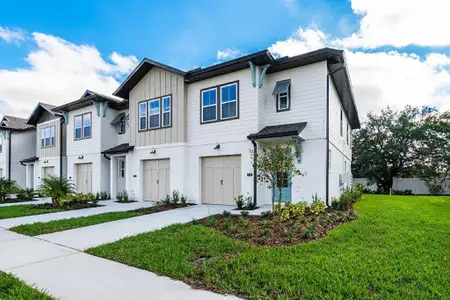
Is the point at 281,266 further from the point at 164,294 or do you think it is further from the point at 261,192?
the point at 261,192

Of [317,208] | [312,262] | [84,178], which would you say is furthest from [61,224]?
[84,178]

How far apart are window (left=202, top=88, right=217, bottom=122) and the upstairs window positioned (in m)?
2.74

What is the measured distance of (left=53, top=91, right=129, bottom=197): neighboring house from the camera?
16578mm

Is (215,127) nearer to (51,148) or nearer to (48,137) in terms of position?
(51,148)

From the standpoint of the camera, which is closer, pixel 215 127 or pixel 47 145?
pixel 215 127

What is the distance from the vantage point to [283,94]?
11422 millimetres

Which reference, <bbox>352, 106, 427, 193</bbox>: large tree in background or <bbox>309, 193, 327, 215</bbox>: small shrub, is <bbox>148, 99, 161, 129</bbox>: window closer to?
<bbox>309, 193, 327, 215</bbox>: small shrub

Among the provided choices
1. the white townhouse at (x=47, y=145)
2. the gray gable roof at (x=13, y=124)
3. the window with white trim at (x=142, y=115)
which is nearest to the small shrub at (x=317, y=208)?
the window with white trim at (x=142, y=115)

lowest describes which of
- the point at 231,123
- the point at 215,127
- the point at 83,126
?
the point at 215,127

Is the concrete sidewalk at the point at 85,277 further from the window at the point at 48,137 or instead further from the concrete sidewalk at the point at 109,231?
the window at the point at 48,137

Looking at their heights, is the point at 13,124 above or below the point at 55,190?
above

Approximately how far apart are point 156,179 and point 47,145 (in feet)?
39.2

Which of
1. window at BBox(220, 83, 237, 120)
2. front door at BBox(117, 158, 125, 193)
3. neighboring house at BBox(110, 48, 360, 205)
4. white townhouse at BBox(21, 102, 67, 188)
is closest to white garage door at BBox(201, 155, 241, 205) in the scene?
neighboring house at BBox(110, 48, 360, 205)

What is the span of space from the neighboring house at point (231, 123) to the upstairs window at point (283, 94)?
41mm
